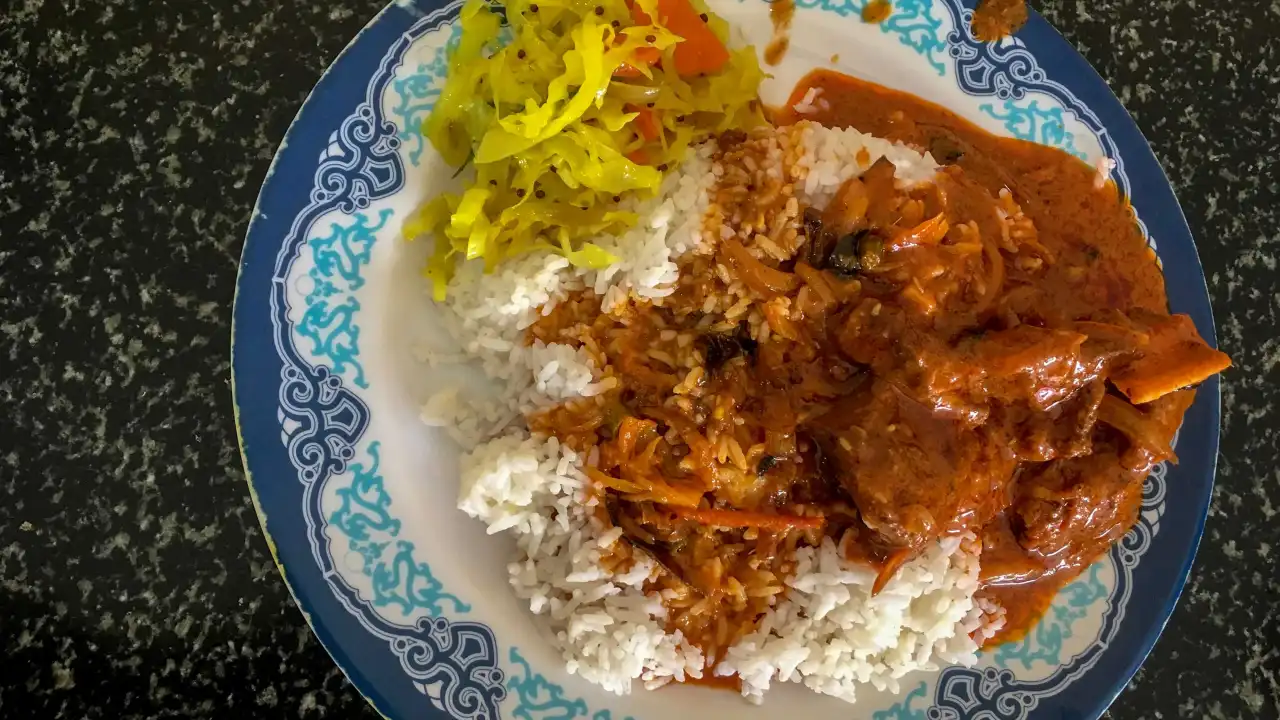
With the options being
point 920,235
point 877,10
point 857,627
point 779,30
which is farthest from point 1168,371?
point 779,30

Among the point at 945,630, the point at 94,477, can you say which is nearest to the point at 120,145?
the point at 94,477

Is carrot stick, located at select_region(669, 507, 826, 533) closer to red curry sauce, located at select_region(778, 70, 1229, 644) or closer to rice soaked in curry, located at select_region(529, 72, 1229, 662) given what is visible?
rice soaked in curry, located at select_region(529, 72, 1229, 662)

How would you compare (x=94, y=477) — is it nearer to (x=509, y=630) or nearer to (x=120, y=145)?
(x=120, y=145)

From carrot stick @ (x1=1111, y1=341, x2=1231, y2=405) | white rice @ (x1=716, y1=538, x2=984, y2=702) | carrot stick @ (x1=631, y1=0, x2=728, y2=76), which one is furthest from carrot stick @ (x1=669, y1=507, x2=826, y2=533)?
carrot stick @ (x1=631, y1=0, x2=728, y2=76)

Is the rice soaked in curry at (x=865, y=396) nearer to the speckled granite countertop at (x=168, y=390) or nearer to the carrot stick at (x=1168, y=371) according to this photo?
the carrot stick at (x=1168, y=371)

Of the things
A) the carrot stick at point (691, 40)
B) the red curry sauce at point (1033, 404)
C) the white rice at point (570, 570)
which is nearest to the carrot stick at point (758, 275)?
the red curry sauce at point (1033, 404)

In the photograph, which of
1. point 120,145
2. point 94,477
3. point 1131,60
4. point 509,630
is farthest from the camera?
point 1131,60

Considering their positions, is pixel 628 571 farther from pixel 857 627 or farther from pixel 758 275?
pixel 758 275
